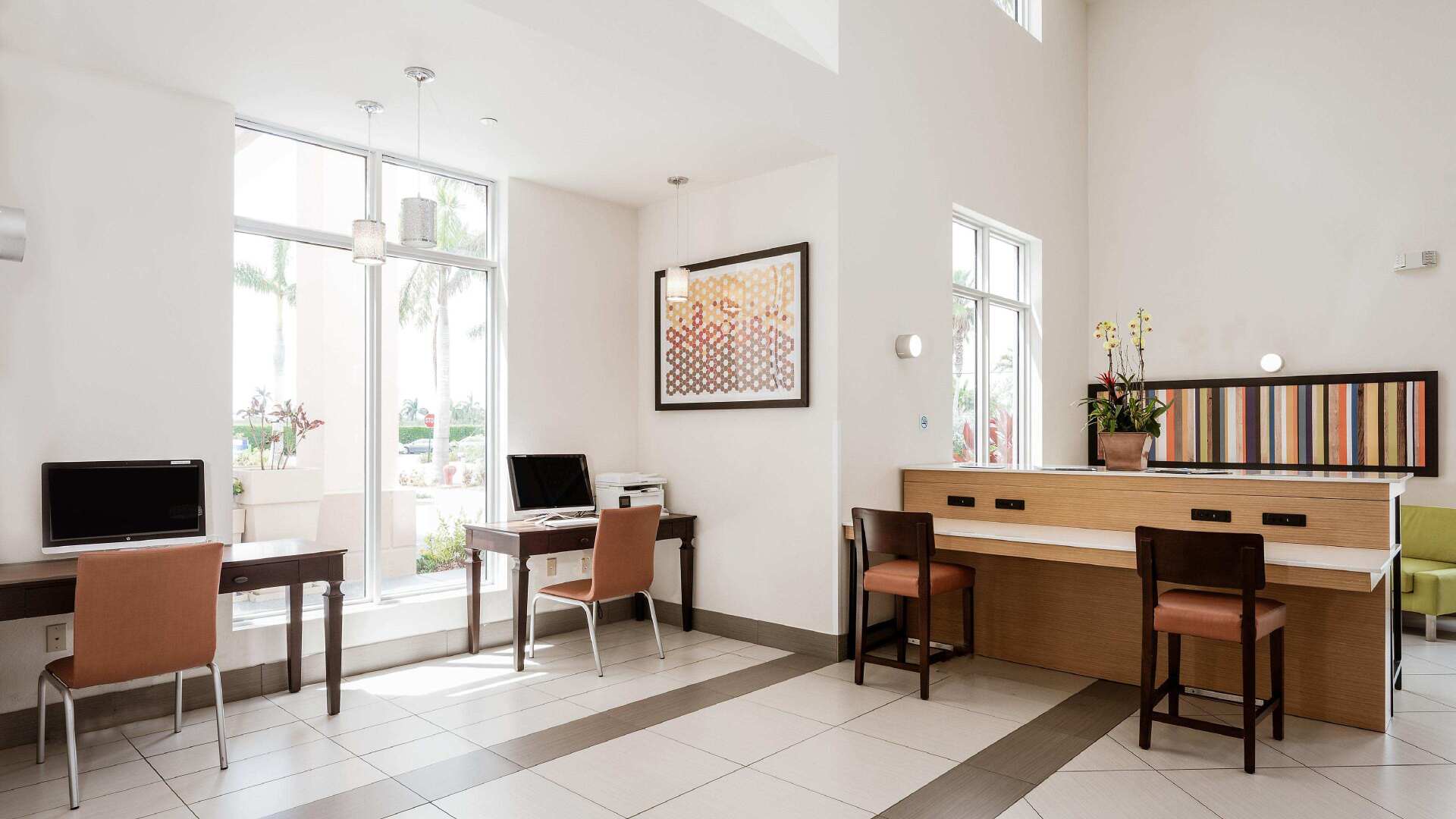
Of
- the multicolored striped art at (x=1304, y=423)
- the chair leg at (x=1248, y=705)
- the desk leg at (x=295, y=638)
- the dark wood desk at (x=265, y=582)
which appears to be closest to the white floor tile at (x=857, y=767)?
the chair leg at (x=1248, y=705)

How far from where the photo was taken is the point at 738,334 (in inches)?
198

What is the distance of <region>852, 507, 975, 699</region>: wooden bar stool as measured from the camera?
3.80m

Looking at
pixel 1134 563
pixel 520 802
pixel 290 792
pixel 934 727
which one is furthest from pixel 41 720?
pixel 1134 563

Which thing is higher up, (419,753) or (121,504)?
(121,504)

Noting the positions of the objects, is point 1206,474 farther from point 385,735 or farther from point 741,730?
point 385,735

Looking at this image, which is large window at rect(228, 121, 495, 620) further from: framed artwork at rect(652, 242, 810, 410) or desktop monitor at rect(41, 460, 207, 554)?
framed artwork at rect(652, 242, 810, 410)

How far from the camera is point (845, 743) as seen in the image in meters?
3.32

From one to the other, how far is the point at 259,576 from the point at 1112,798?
327 centimetres

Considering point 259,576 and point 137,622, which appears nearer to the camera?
point 137,622

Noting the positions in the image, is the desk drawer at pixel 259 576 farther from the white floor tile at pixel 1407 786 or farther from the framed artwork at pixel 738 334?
the white floor tile at pixel 1407 786

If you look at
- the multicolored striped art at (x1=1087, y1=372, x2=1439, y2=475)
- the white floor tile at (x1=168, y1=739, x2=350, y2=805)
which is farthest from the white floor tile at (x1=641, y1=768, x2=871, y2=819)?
the multicolored striped art at (x1=1087, y1=372, x2=1439, y2=475)

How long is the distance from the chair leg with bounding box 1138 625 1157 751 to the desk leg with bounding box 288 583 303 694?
3.46 metres

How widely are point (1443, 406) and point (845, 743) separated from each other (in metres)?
4.67

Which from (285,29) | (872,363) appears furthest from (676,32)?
(872,363)
